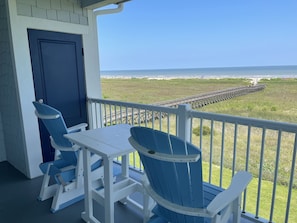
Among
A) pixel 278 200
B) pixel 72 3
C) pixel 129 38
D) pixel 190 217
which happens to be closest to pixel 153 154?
pixel 190 217

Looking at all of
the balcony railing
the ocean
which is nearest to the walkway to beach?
the balcony railing

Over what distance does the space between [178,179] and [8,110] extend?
3.09m

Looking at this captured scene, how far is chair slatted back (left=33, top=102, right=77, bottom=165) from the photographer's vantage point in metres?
1.97

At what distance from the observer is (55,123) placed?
2.01m

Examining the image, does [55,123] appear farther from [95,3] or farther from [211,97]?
[211,97]

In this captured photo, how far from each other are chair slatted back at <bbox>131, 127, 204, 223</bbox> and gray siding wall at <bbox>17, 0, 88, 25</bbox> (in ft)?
8.61

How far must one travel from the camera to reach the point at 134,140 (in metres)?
1.16

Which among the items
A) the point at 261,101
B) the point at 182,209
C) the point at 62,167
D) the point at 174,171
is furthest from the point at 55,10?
the point at 261,101

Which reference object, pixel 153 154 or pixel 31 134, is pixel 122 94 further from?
pixel 153 154

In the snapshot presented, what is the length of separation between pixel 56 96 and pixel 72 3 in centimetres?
147

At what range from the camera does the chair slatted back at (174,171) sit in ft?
3.21

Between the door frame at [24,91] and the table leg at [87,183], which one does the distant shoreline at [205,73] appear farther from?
the table leg at [87,183]

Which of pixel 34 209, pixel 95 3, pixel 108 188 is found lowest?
pixel 34 209

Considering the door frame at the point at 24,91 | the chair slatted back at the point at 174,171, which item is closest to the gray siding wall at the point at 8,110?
the door frame at the point at 24,91
